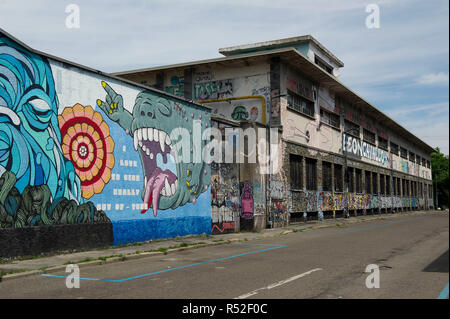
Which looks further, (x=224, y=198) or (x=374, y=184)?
(x=374, y=184)

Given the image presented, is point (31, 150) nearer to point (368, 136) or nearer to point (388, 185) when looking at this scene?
point (368, 136)

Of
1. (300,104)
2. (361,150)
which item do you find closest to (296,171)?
(300,104)

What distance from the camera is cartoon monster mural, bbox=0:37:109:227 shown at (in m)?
10.9

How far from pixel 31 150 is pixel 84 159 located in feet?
5.97

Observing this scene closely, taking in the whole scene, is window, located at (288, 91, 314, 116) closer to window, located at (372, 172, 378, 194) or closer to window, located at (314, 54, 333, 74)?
window, located at (314, 54, 333, 74)

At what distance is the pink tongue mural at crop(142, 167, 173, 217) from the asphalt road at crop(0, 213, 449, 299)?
3.15m

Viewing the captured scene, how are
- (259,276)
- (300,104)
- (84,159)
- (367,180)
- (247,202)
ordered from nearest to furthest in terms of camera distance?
(259,276), (84,159), (247,202), (300,104), (367,180)

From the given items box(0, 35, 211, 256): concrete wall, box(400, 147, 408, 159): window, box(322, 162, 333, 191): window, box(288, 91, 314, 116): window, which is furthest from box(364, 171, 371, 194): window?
box(0, 35, 211, 256): concrete wall

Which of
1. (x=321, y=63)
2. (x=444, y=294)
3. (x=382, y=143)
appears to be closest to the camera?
(x=444, y=294)

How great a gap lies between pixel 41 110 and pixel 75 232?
11.3 ft

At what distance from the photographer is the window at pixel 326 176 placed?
1277 inches

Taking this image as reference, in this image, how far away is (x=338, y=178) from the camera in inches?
1395

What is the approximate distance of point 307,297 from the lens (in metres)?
6.60

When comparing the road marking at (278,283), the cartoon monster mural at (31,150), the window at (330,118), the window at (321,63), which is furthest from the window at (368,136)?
the road marking at (278,283)
